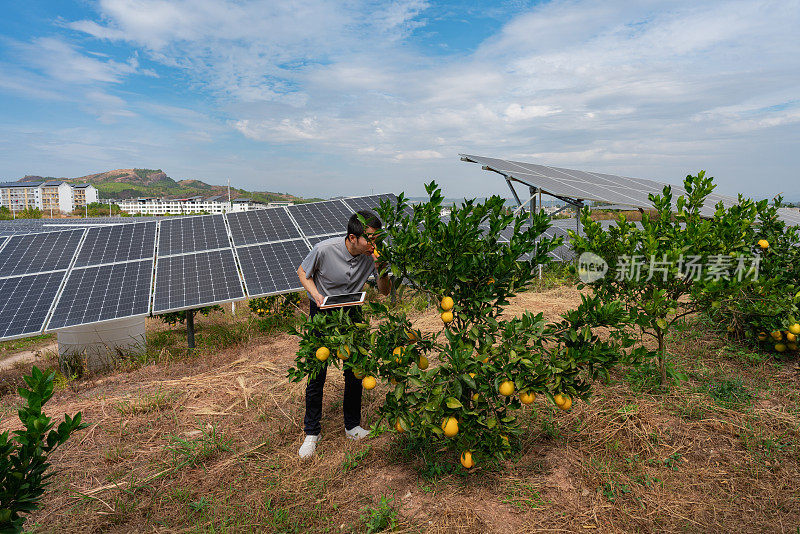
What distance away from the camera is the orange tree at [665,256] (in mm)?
3812

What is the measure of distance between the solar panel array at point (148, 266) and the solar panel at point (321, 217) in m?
0.05

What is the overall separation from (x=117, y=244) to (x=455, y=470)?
28.5 feet

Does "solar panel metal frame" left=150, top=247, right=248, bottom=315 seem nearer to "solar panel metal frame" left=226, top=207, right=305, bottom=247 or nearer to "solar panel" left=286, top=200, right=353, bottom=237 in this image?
"solar panel metal frame" left=226, top=207, right=305, bottom=247

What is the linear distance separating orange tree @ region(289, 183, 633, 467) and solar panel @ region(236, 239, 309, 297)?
4.55 metres

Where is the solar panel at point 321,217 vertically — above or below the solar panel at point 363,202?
below

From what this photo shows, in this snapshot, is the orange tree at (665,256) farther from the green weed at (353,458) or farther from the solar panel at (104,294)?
the solar panel at (104,294)

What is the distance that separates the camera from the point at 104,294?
24.1 feet

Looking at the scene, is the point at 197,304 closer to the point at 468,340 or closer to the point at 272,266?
the point at 272,266

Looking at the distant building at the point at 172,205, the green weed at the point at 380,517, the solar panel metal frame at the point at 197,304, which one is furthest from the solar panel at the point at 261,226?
the distant building at the point at 172,205

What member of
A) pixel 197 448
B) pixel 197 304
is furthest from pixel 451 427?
pixel 197 304

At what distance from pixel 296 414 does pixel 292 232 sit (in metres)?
5.75

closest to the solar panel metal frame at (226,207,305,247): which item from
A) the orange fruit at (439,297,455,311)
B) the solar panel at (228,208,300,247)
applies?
the solar panel at (228,208,300,247)

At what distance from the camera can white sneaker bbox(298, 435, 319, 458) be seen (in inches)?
155

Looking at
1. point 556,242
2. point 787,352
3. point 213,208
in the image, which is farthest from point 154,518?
point 213,208
